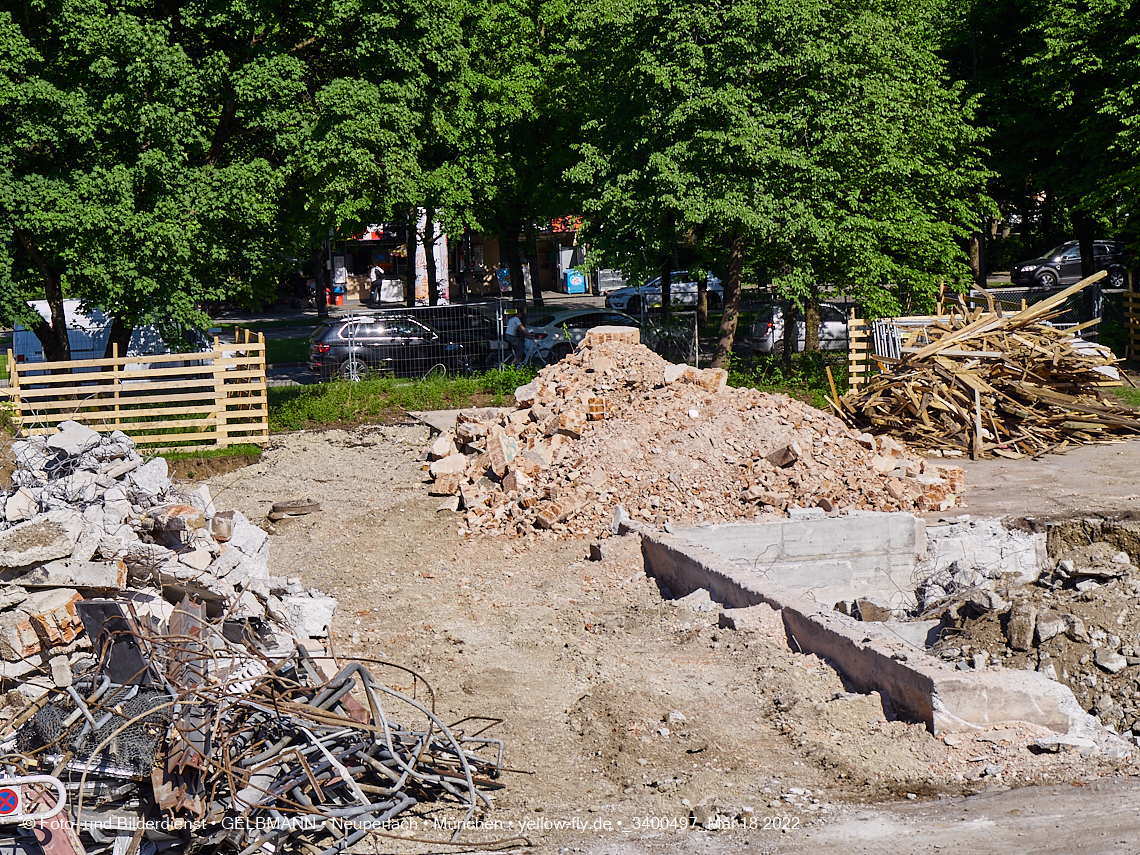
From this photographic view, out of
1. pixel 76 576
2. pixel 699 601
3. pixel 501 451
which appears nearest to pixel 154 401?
pixel 501 451

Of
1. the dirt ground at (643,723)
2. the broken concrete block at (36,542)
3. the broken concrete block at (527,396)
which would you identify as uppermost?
the broken concrete block at (527,396)

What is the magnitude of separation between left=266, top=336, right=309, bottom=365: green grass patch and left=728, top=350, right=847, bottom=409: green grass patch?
14254mm

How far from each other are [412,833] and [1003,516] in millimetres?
8423

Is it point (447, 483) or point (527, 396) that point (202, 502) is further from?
point (527, 396)

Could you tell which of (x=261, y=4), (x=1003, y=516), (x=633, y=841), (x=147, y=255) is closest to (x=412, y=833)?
(x=633, y=841)

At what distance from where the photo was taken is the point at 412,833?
5.69 metres

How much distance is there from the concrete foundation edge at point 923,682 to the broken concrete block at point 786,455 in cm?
354

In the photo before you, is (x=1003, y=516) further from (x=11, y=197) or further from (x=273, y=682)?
(x=11, y=197)

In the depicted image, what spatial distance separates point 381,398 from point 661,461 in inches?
350

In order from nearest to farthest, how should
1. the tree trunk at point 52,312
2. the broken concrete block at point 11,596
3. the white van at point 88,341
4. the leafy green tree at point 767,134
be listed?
the broken concrete block at point 11,596
the tree trunk at point 52,312
the leafy green tree at point 767,134
the white van at point 88,341

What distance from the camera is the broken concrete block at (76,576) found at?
24.9 ft

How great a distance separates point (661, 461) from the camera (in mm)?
12195

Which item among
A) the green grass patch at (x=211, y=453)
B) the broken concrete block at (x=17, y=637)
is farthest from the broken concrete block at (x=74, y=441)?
the green grass patch at (x=211, y=453)

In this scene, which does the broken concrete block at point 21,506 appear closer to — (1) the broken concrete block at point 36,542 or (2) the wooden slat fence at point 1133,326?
(1) the broken concrete block at point 36,542
